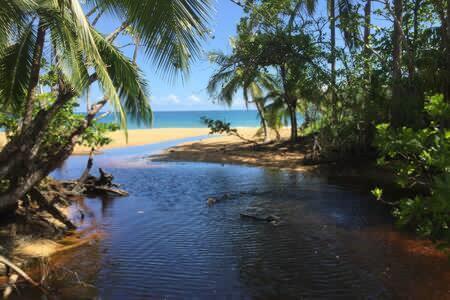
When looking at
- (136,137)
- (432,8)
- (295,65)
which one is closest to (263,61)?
(295,65)

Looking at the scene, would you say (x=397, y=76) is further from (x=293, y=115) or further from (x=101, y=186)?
(x=293, y=115)

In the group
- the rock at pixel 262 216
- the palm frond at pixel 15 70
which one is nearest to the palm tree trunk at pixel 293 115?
the rock at pixel 262 216

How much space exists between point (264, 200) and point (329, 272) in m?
6.47

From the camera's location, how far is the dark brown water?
6.69 m

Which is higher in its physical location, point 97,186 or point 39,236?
point 97,186

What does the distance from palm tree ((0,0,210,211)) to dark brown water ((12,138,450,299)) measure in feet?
7.28

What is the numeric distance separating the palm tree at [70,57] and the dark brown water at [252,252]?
2.22m

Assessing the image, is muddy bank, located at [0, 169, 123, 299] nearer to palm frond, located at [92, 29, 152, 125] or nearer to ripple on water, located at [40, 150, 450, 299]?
ripple on water, located at [40, 150, 450, 299]

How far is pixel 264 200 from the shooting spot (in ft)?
45.3

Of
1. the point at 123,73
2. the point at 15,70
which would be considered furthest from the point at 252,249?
the point at 15,70

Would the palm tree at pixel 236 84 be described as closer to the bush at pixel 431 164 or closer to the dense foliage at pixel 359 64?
the dense foliage at pixel 359 64

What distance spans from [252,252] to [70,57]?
496 cm

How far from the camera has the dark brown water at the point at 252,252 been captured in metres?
6.69

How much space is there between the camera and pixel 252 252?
8.52m
